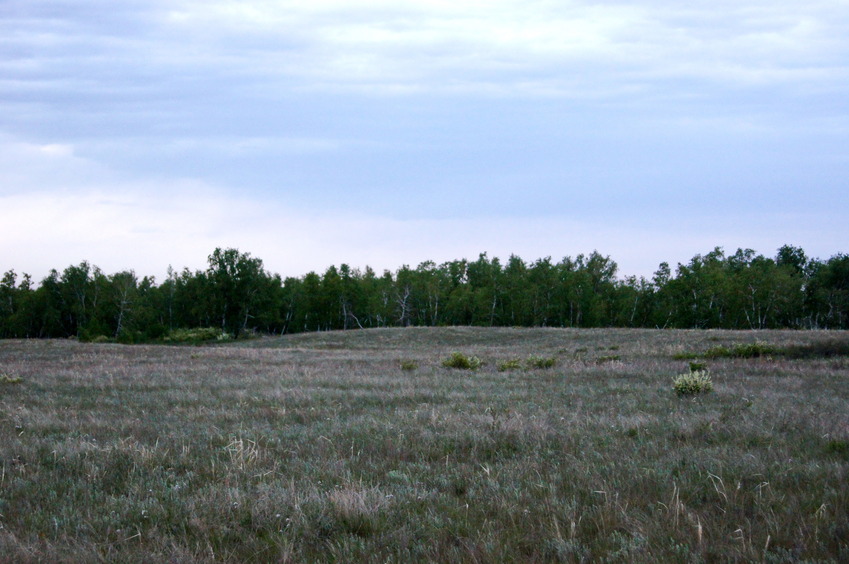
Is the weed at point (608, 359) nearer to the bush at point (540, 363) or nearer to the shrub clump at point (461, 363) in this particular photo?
the bush at point (540, 363)

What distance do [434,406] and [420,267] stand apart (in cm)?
10058

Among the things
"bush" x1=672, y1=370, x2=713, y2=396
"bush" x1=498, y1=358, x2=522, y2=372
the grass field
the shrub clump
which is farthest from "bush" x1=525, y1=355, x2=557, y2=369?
"bush" x1=672, y1=370, x2=713, y2=396

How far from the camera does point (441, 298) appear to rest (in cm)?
10219

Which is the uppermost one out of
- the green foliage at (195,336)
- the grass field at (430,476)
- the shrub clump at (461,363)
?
the grass field at (430,476)

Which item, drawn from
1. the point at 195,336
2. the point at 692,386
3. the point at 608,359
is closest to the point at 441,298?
the point at 195,336

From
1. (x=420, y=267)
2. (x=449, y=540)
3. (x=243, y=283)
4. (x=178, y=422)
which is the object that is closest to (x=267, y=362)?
(x=178, y=422)

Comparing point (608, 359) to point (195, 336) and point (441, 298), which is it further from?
point (441, 298)

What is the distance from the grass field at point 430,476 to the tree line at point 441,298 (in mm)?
52724

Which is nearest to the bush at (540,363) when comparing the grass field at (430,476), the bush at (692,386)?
the grass field at (430,476)

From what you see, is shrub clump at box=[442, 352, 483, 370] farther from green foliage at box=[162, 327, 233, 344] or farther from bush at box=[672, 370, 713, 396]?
green foliage at box=[162, 327, 233, 344]

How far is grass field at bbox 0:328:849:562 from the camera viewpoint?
4.57 meters

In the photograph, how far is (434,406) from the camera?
1156cm

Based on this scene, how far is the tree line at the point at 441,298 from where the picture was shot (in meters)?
75.8

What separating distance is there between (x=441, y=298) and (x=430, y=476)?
9564cm
